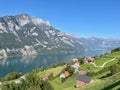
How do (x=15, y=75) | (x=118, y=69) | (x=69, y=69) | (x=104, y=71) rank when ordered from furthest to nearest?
1. (x=15, y=75)
2. (x=69, y=69)
3. (x=104, y=71)
4. (x=118, y=69)

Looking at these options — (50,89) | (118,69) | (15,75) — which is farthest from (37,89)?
(15,75)

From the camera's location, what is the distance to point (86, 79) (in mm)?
79312

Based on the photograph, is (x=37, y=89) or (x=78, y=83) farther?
(x=78, y=83)

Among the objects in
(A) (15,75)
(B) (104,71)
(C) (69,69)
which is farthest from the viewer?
(A) (15,75)

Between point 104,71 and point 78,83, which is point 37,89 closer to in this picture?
point 78,83

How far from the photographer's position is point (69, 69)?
412ft

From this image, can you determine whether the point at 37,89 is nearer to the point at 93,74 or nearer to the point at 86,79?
the point at 86,79

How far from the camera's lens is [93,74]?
97.1m

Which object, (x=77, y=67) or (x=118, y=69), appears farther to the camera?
(x=77, y=67)

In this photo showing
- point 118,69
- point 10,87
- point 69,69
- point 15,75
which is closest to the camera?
point 118,69

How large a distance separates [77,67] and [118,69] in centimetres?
5100

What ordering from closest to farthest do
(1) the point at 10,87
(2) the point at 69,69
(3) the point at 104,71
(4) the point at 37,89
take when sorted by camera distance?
(4) the point at 37,89 < (1) the point at 10,87 < (3) the point at 104,71 < (2) the point at 69,69

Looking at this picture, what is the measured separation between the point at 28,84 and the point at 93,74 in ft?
81.8

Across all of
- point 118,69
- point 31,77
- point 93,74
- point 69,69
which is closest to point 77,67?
point 69,69
